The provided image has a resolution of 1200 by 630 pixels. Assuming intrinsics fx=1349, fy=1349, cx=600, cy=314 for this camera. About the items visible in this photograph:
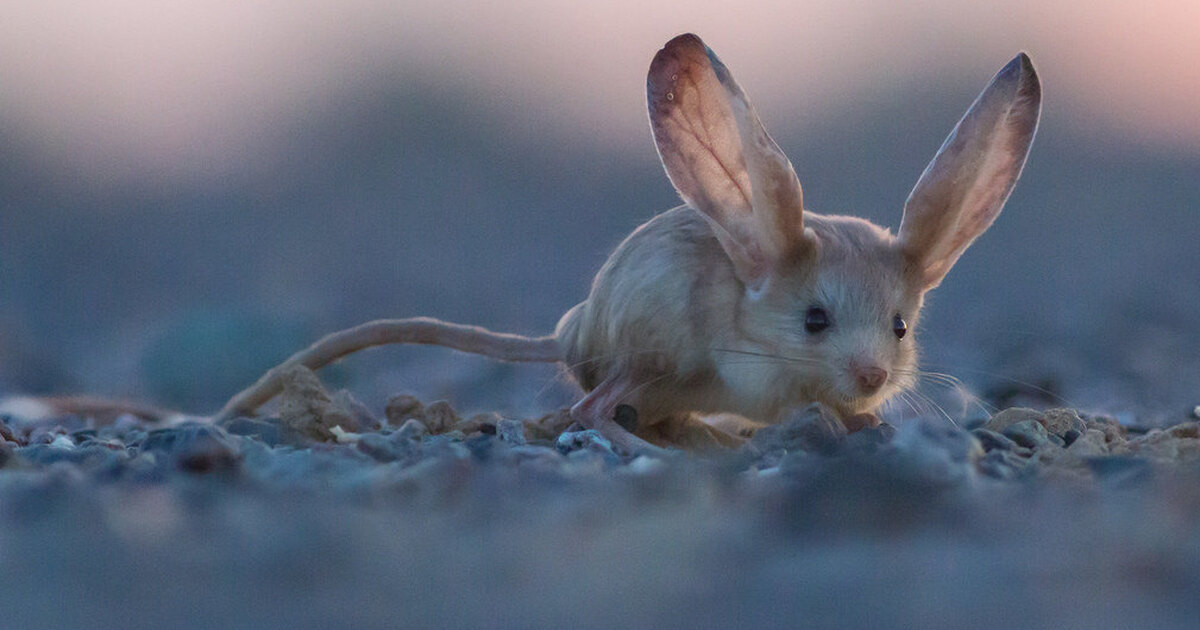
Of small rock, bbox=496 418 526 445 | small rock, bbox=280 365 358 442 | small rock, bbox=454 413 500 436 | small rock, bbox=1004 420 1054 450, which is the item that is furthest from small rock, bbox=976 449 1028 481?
small rock, bbox=280 365 358 442

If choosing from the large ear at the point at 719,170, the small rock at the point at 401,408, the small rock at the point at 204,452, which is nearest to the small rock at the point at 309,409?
the small rock at the point at 401,408

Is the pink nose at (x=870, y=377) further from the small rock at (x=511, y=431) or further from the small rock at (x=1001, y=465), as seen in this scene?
the small rock at (x=511, y=431)

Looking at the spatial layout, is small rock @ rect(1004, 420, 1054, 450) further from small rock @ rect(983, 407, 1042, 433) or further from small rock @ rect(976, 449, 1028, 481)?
small rock @ rect(976, 449, 1028, 481)

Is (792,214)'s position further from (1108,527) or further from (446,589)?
(446,589)

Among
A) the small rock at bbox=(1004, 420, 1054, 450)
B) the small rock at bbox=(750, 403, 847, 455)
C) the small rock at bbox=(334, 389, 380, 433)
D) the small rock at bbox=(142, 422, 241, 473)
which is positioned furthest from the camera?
the small rock at bbox=(334, 389, 380, 433)

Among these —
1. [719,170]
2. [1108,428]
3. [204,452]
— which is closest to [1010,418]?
[1108,428]

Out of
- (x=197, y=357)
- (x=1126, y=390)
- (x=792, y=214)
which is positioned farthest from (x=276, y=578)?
(x=197, y=357)
